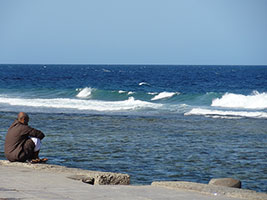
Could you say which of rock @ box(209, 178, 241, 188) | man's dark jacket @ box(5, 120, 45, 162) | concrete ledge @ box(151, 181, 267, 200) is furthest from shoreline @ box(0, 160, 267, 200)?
rock @ box(209, 178, 241, 188)

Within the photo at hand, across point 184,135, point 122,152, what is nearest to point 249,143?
point 184,135

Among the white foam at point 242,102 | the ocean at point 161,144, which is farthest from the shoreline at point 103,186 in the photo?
the white foam at point 242,102

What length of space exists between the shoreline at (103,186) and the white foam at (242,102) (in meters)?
25.9

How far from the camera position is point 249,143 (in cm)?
1606

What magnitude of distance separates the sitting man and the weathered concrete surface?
3.05 ft

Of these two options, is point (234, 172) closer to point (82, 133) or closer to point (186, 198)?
point (186, 198)

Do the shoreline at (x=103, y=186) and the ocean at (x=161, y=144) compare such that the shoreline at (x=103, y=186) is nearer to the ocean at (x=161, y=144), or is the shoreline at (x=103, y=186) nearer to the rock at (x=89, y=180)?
the rock at (x=89, y=180)

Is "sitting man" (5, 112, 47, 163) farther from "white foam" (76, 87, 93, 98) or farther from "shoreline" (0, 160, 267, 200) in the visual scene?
"white foam" (76, 87, 93, 98)

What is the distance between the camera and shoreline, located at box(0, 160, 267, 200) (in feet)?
23.0

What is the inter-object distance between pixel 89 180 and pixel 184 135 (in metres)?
9.90

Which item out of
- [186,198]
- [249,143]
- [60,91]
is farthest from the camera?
[60,91]

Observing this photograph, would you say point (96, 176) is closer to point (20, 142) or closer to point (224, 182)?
point (20, 142)

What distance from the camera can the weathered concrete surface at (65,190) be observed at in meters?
6.59

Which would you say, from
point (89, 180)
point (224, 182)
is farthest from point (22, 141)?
point (224, 182)
